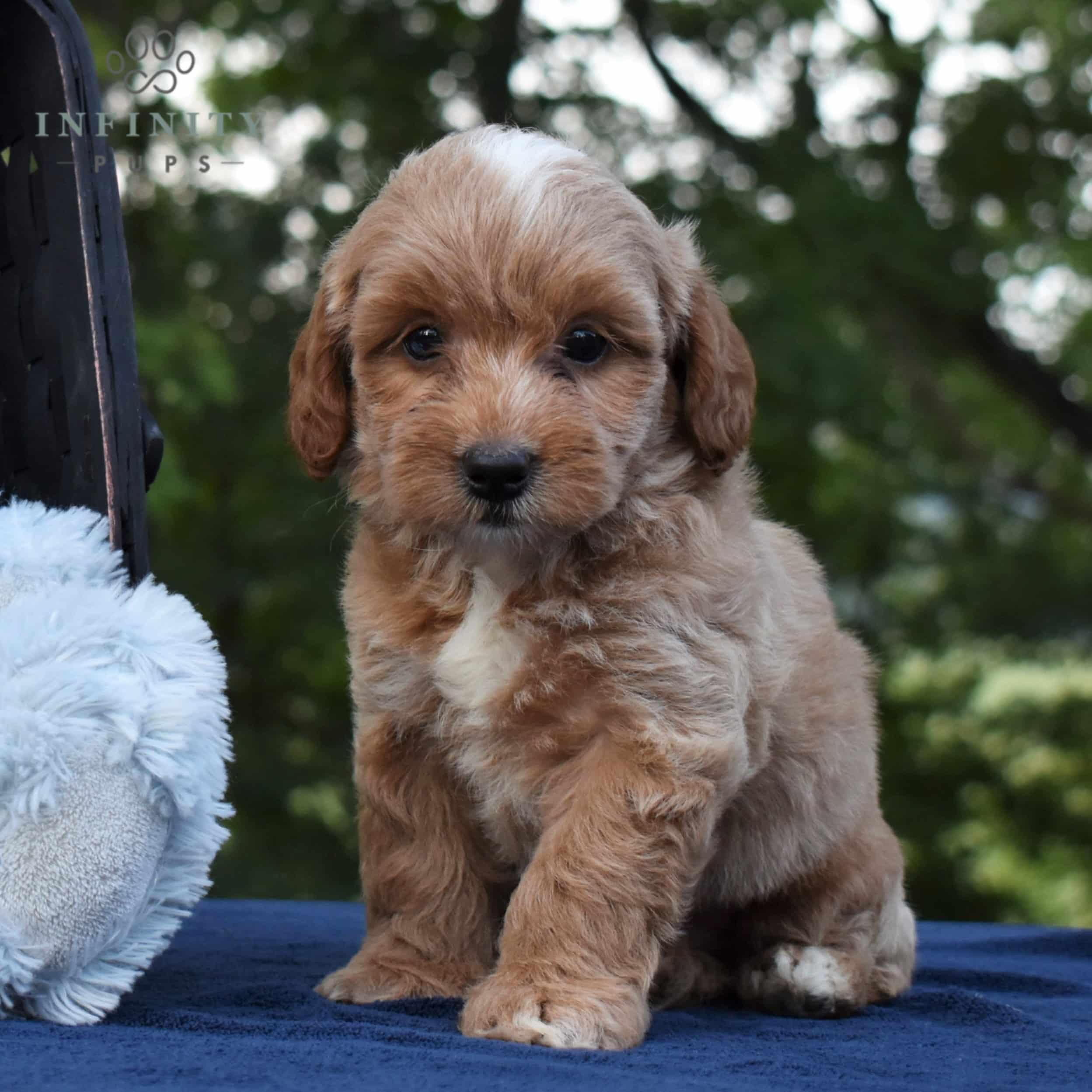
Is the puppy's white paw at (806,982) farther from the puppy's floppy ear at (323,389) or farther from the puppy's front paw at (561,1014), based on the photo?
the puppy's floppy ear at (323,389)

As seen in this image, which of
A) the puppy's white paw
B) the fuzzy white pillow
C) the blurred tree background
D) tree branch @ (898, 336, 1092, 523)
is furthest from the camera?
tree branch @ (898, 336, 1092, 523)

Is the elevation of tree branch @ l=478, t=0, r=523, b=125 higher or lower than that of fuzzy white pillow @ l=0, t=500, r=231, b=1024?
higher

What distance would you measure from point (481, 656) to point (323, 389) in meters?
0.74

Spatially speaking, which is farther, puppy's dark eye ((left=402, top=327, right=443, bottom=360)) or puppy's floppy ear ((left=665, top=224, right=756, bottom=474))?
puppy's floppy ear ((left=665, top=224, right=756, bottom=474))

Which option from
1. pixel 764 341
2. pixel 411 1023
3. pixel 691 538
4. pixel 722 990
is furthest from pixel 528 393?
pixel 764 341

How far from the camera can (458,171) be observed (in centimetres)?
305

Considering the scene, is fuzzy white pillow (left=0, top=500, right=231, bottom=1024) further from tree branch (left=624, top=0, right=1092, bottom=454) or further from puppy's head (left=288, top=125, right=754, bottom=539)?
tree branch (left=624, top=0, right=1092, bottom=454)

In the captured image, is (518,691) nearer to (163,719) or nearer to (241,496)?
(163,719)

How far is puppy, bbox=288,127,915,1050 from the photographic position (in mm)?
2879

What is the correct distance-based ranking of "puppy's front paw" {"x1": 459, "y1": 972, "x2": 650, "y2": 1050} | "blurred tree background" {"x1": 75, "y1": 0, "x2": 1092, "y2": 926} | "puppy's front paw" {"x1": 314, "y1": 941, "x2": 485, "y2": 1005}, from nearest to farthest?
1. "puppy's front paw" {"x1": 459, "y1": 972, "x2": 650, "y2": 1050}
2. "puppy's front paw" {"x1": 314, "y1": 941, "x2": 485, "y2": 1005}
3. "blurred tree background" {"x1": 75, "y1": 0, "x2": 1092, "y2": 926}

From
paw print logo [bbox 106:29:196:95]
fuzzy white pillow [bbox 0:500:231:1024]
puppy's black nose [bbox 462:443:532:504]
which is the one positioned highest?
paw print logo [bbox 106:29:196:95]

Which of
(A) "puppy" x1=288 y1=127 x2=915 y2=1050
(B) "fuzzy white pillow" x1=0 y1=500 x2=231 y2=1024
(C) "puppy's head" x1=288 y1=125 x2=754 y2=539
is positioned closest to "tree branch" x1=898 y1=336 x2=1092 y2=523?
(A) "puppy" x1=288 y1=127 x2=915 y2=1050

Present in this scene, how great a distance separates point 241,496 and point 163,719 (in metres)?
5.02

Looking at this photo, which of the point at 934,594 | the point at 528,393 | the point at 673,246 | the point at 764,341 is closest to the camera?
the point at 528,393
